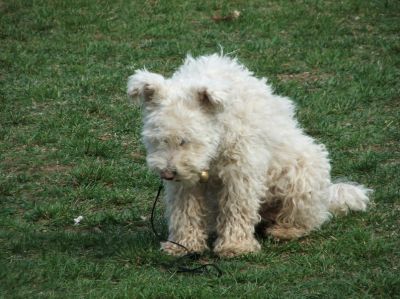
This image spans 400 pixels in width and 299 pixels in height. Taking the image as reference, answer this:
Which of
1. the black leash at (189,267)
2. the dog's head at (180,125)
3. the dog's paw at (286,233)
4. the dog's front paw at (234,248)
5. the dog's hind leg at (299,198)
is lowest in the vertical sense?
the black leash at (189,267)

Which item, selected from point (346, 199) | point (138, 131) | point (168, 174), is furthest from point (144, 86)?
point (138, 131)

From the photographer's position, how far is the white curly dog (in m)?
5.56

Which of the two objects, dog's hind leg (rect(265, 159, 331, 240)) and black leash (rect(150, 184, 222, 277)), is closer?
black leash (rect(150, 184, 222, 277))

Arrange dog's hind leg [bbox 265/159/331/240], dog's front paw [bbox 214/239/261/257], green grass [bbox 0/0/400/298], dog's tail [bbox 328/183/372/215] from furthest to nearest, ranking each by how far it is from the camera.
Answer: dog's tail [bbox 328/183/372/215]
dog's hind leg [bbox 265/159/331/240]
dog's front paw [bbox 214/239/261/257]
green grass [bbox 0/0/400/298]

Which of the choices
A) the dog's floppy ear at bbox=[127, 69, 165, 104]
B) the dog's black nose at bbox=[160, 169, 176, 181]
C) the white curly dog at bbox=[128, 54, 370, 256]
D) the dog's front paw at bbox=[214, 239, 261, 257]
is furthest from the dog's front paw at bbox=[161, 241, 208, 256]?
the dog's floppy ear at bbox=[127, 69, 165, 104]

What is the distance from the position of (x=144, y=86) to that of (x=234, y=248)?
128cm

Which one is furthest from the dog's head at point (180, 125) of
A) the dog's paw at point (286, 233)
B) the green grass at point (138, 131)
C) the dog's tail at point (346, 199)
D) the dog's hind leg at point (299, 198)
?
the dog's tail at point (346, 199)

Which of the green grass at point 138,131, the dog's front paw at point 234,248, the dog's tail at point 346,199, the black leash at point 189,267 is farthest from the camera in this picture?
the dog's tail at point 346,199

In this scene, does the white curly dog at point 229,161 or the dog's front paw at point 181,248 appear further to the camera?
the dog's front paw at point 181,248

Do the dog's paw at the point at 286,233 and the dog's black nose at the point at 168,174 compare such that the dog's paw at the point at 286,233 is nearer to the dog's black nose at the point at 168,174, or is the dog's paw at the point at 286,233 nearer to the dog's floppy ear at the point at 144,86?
the dog's black nose at the point at 168,174

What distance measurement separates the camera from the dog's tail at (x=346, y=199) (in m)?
6.77

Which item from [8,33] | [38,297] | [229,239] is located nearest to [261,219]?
[229,239]

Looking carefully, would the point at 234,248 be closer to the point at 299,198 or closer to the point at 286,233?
the point at 286,233

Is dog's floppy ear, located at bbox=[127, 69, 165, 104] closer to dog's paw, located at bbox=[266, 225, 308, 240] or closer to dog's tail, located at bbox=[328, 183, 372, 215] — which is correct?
dog's paw, located at bbox=[266, 225, 308, 240]
